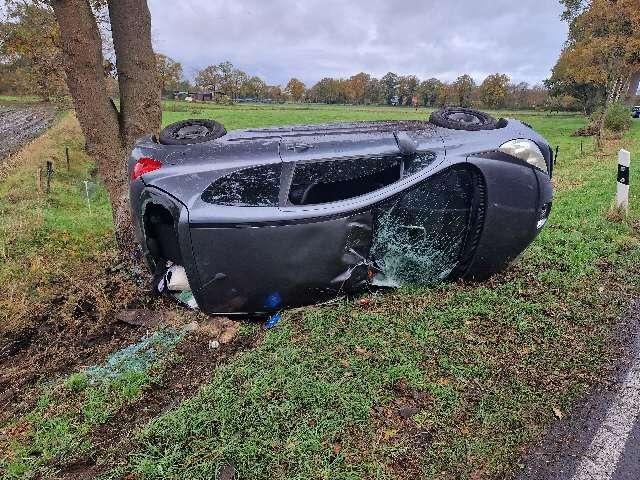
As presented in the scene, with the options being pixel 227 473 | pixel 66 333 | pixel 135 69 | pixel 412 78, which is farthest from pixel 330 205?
pixel 412 78

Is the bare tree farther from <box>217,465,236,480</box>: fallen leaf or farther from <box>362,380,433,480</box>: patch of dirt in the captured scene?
<box>362,380,433,480</box>: patch of dirt

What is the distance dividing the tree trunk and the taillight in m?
1.91

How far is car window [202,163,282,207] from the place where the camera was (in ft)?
11.7

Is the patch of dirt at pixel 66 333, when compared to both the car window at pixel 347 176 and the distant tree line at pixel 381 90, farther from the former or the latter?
the distant tree line at pixel 381 90

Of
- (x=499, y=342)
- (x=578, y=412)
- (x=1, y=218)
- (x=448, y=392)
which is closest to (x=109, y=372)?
(x=448, y=392)

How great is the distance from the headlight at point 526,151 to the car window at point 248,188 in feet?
6.06

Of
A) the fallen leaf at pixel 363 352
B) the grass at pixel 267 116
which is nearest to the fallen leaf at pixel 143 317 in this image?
the fallen leaf at pixel 363 352

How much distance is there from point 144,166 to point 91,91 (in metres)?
2.12

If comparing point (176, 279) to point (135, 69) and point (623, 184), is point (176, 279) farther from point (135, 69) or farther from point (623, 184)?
point (623, 184)

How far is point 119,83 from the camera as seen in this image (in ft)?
18.1

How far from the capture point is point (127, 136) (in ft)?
18.4

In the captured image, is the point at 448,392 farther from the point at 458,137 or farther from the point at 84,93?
the point at 84,93

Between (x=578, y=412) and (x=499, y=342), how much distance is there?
0.74 meters

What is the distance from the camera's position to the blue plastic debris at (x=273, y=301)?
12.3 ft
